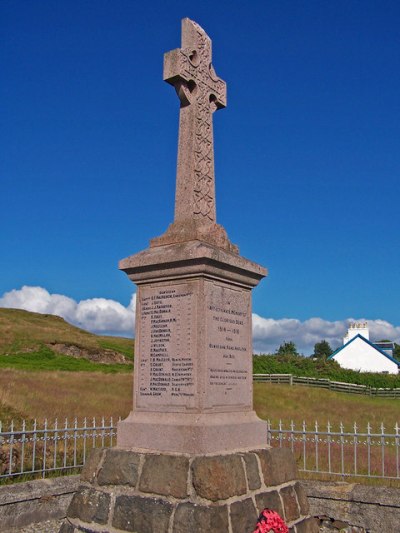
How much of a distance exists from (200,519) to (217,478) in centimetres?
37

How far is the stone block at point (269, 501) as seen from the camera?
5.30 metres

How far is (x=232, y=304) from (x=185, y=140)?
1958 mm

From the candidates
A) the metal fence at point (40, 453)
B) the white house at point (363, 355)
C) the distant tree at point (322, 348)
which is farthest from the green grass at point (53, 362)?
the distant tree at point (322, 348)

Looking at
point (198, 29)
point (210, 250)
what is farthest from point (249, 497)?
point (198, 29)

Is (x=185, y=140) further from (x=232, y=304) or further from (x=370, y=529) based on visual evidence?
(x=370, y=529)

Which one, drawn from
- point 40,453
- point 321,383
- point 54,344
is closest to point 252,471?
point 40,453

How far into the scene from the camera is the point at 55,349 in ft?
128

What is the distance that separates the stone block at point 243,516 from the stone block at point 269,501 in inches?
5.0

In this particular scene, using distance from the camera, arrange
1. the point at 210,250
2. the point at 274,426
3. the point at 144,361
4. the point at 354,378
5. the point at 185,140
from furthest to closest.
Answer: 1. the point at 354,378
2. the point at 274,426
3. the point at 185,140
4. the point at 144,361
5. the point at 210,250

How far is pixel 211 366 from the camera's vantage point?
561 cm

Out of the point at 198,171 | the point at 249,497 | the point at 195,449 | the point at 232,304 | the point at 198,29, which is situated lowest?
the point at 249,497

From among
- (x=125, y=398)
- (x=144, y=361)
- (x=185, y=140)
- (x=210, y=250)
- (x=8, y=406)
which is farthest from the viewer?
(x=125, y=398)

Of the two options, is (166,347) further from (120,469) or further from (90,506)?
(90,506)

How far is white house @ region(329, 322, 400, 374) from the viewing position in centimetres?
5538
